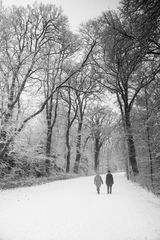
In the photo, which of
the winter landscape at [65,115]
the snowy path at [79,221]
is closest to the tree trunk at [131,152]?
the winter landscape at [65,115]

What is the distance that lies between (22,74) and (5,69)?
1364 millimetres

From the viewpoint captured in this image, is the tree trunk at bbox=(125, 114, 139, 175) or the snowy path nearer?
the snowy path

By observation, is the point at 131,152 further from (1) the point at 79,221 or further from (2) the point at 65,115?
(2) the point at 65,115

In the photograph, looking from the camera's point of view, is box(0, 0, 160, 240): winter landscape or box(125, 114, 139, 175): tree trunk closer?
box(0, 0, 160, 240): winter landscape

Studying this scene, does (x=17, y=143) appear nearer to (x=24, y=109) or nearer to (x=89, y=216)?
(x=24, y=109)

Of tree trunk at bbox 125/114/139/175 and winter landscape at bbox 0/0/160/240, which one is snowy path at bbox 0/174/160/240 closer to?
winter landscape at bbox 0/0/160/240

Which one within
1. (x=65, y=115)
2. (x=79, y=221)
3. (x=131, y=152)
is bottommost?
(x=79, y=221)

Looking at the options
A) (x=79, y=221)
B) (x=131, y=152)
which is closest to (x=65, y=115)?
(x=131, y=152)

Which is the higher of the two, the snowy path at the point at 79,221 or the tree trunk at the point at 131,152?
the tree trunk at the point at 131,152

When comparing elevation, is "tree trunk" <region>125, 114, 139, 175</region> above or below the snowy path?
above

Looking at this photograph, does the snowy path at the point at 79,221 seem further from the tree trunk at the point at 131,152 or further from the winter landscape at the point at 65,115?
the tree trunk at the point at 131,152

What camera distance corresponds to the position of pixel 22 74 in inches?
543

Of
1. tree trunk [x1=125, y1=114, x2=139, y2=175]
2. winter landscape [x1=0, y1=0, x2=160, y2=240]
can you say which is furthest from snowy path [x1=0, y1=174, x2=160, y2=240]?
tree trunk [x1=125, y1=114, x2=139, y2=175]

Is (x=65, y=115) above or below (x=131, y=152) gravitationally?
above
